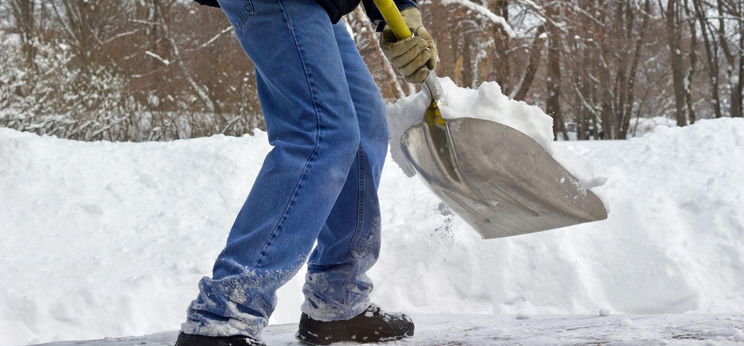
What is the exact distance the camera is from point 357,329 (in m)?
2.27

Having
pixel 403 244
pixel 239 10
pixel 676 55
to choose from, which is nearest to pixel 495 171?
pixel 239 10

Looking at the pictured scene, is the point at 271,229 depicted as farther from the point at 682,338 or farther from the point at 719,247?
the point at 719,247

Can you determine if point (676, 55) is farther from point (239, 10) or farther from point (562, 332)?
point (239, 10)

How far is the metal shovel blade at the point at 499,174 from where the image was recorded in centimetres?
228

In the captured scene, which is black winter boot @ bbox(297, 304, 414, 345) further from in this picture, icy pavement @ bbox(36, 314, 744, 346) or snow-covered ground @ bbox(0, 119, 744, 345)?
snow-covered ground @ bbox(0, 119, 744, 345)

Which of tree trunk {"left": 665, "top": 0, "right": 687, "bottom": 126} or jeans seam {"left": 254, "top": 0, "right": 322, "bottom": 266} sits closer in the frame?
jeans seam {"left": 254, "top": 0, "right": 322, "bottom": 266}

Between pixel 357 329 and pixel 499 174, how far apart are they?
584 mm

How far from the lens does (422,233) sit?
4.17m

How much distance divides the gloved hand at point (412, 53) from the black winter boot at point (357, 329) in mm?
659

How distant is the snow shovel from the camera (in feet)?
7.47

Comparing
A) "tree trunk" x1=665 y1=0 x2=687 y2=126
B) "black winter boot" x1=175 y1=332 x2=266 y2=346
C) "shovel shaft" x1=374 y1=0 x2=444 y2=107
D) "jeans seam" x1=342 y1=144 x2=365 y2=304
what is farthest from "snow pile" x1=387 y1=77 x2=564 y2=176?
"tree trunk" x1=665 y1=0 x2=687 y2=126

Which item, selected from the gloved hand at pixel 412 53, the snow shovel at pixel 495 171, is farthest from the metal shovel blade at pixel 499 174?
the gloved hand at pixel 412 53

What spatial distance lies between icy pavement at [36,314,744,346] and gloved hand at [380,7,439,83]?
0.73 m

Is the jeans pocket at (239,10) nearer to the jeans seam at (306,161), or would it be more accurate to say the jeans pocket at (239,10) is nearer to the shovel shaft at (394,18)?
the jeans seam at (306,161)
